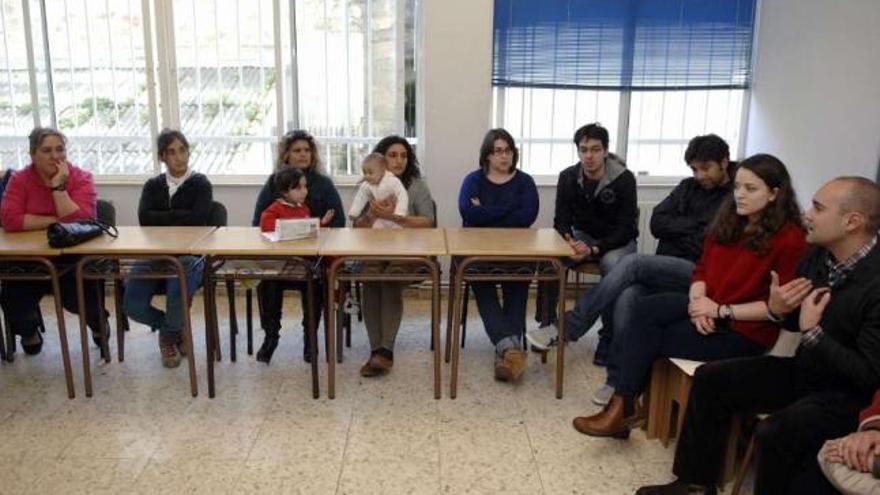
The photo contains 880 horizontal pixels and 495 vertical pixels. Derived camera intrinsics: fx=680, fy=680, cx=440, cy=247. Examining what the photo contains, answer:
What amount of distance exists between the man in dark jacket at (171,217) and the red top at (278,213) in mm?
392

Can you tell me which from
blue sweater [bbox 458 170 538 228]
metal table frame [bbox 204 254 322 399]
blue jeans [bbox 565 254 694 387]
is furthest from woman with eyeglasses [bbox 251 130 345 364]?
blue jeans [bbox 565 254 694 387]

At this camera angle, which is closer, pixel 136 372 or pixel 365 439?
pixel 365 439

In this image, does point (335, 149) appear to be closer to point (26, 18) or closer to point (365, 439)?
point (26, 18)

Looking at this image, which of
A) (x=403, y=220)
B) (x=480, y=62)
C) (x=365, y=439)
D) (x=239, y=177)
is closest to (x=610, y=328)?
(x=403, y=220)

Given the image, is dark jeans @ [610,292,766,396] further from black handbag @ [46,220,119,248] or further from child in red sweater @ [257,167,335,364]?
black handbag @ [46,220,119,248]

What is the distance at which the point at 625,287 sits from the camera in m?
3.09

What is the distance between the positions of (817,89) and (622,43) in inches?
45.5

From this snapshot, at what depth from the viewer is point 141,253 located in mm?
2871

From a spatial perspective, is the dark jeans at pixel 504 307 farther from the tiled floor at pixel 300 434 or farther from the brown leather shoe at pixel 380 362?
the brown leather shoe at pixel 380 362

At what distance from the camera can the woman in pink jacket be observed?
3.23m

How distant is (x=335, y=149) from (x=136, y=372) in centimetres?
194

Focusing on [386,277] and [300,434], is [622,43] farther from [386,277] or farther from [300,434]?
[300,434]

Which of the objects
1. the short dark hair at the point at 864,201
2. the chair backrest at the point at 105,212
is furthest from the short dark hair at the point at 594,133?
the chair backrest at the point at 105,212

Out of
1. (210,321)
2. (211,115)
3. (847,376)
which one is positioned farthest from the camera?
(211,115)
